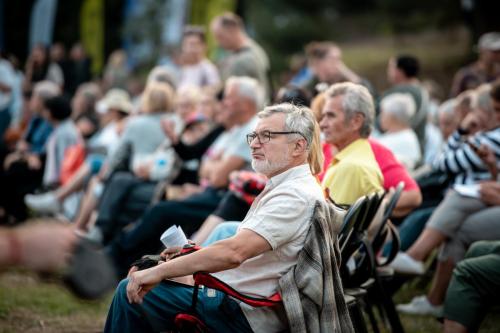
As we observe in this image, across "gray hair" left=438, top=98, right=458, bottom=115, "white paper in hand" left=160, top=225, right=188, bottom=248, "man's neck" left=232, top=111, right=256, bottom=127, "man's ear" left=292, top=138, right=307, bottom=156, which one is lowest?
"gray hair" left=438, top=98, right=458, bottom=115

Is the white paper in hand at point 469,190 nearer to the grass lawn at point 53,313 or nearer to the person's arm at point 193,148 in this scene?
the grass lawn at point 53,313

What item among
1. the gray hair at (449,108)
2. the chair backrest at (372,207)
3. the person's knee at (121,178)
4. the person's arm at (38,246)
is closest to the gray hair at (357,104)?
the chair backrest at (372,207)

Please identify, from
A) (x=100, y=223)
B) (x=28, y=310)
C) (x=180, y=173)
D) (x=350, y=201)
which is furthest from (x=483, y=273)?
(x=100, y=223)

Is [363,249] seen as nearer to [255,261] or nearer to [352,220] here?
[352,220]

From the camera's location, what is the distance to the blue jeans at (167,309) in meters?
3.77

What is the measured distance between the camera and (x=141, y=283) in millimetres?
3648

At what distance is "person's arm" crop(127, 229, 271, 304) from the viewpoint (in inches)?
141

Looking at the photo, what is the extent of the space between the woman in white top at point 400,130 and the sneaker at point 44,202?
A: 13.3 ft

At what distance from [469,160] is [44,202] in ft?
17.0

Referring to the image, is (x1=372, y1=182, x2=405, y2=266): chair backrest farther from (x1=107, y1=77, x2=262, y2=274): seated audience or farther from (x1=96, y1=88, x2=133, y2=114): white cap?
(x1=96, y1=88, x2=133, y2=114): white cap

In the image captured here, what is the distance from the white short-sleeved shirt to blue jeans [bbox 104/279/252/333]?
92mm

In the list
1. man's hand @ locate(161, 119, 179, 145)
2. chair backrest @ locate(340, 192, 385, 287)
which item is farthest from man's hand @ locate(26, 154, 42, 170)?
chair backrest @ locate(340, 192, 385, 287)

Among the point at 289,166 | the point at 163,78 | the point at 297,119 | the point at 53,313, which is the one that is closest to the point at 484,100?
the point at 297,119

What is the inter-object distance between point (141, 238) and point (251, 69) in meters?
2.52
